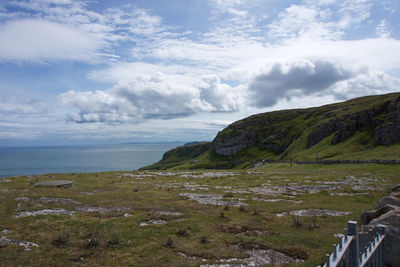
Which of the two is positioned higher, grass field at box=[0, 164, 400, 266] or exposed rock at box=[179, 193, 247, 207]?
grass field at box=[0, 164, 400, 266]

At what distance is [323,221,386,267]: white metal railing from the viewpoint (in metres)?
7.54

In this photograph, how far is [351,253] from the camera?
8.07 metres

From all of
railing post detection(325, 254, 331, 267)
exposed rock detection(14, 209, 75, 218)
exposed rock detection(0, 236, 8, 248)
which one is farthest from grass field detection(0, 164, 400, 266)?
railing post detection(325, 254, 331, 267)

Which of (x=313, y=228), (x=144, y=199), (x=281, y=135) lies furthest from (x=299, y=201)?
(x=281, y=135)

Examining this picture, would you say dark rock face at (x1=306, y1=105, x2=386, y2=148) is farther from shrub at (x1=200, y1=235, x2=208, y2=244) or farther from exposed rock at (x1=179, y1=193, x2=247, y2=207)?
shrub at (x1=200, y1=235, x2=208, y2=244)

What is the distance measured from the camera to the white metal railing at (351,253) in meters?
7.54

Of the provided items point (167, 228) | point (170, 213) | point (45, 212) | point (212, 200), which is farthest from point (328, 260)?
point (45, 212)

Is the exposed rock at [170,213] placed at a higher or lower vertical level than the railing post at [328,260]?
lower

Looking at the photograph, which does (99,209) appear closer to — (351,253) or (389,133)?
(351,253)

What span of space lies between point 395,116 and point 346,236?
121 meters

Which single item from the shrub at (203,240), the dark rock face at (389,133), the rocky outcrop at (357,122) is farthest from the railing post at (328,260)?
the rocky outcrop at (357,122)

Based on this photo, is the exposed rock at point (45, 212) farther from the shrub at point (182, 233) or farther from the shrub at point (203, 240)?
the shrub at point (203, 240)

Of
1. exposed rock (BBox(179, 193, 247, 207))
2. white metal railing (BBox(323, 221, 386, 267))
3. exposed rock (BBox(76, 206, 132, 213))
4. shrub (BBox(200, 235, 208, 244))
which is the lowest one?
exposed rock (BBox(179, 193, 247, 207))

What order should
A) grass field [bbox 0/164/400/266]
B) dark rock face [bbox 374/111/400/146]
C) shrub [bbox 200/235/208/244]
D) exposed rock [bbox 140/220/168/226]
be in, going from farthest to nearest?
dark rock face [bbox 374/111/400/146] → exposed rock [bbox 140/220/168/226] → shrub [bbox 200/235/208/244] → grass field [bbox 0/164/400/266]
